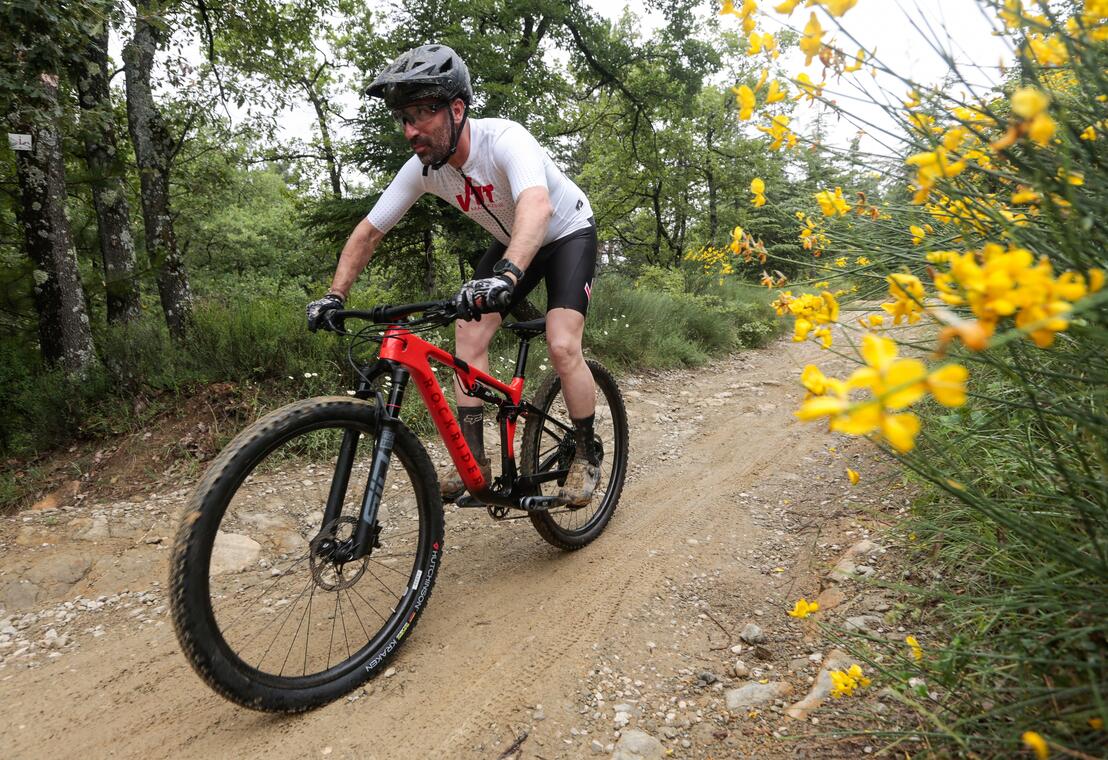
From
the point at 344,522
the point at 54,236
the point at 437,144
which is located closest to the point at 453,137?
the point at 437,144

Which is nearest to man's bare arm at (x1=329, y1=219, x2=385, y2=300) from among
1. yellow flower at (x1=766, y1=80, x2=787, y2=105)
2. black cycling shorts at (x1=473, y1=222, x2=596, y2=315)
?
black cycling shorts at (x1=473, y1=222, x2=596, y2=315)

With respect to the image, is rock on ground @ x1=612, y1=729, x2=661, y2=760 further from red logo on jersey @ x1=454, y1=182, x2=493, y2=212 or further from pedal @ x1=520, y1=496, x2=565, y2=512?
red logo on jersey @ x1=454, y1=182, x2=493, y2=212

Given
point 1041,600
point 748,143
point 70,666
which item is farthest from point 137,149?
point 748,143

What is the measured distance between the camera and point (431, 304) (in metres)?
2.27

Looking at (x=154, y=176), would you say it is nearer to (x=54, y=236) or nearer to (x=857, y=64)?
(x=54, y=236)

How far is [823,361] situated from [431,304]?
6695mm

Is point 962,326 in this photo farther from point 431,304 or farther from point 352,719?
point 352,719

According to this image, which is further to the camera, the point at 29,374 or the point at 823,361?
the point at 823,361

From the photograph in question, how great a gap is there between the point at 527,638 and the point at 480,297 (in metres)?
1.46

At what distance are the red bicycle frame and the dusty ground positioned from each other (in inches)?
26.7

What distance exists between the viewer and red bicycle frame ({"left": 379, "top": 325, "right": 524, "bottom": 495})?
94.5 inches

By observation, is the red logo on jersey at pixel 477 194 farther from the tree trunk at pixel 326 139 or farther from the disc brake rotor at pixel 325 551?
the tree trunk at pixel 326 139

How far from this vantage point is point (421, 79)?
8.36 feet

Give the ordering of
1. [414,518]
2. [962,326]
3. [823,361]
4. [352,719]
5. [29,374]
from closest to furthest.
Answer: [962,326] → [352,719] → [414,518] → [29,374] → [823,361]
